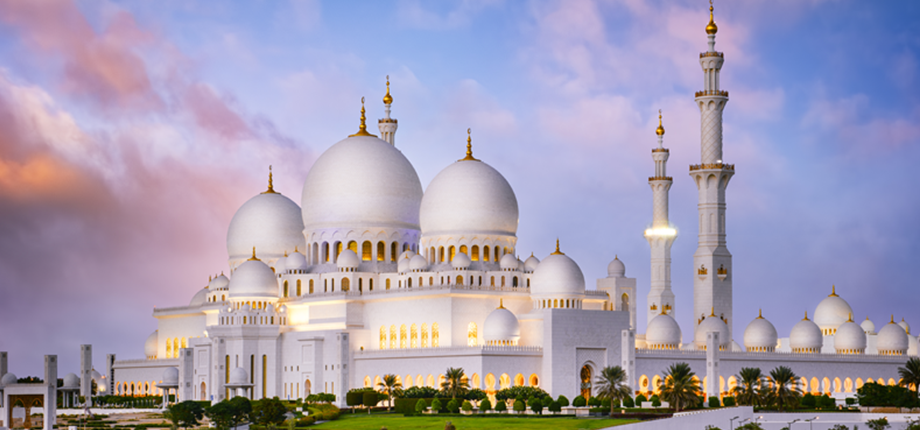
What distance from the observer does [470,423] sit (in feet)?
169

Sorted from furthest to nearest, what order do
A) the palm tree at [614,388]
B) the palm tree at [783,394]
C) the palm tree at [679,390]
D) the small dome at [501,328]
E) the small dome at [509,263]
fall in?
the small dome at [509,263] → the small dome at [501,328] → the palm tree at [783,394] → the palm tree at [614,388] → the palm tree at [679,390]

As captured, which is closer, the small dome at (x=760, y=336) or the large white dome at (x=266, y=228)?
Answer: the small dome at (x=760, y=336)

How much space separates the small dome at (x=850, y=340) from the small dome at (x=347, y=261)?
91.6 feet

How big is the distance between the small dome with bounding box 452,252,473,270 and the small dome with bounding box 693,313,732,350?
13150 millimetres

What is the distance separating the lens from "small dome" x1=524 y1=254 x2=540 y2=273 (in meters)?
72.4

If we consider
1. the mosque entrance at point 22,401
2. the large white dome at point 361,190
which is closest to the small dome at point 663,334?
the large white dome at point 361,190

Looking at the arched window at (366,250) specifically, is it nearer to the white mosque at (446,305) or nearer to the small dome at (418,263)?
the white mosque at (446,305)

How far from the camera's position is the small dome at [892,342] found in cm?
7688

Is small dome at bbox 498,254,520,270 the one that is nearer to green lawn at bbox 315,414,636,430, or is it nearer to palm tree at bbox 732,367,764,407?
palm tree at bbox 732,367,764,407

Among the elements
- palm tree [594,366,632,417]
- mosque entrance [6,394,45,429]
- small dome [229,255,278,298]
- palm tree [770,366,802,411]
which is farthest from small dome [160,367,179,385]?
palm tree [770,366,802,411]

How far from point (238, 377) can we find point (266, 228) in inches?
615

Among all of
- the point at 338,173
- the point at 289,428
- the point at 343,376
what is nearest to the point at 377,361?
the point at 343,376

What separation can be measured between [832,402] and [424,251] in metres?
23.6

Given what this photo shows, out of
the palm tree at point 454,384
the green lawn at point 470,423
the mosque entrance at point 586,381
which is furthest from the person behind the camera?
the mosque entrance at point 586,381
